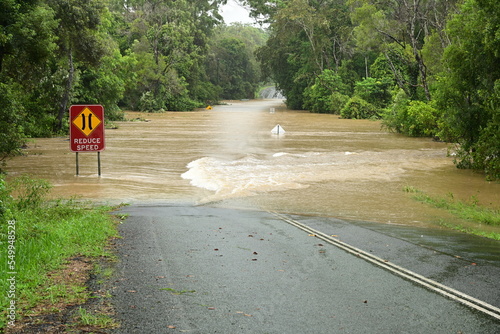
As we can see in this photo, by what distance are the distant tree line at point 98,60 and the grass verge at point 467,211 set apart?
13.1m

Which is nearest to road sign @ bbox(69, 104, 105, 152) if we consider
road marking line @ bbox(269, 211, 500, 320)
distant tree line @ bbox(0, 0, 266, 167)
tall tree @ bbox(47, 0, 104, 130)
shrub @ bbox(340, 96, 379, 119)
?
distant tree line @ bbox(0, 0, 266, 167)

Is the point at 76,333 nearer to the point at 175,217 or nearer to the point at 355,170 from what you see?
the point at 175,217

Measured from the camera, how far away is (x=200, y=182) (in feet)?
57.4

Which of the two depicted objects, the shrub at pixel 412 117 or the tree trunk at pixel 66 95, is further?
the tree trunk at pixel 66 95

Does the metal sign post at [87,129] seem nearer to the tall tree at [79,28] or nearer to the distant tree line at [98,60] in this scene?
the distant tree line at [98,60]

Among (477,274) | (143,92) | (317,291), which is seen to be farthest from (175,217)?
(143,92)

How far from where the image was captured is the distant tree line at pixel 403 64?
18.7 metres

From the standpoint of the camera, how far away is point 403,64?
4669 cm

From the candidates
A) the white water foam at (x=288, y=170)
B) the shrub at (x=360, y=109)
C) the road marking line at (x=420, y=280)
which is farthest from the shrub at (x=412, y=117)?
the road marking line at (x=420, y=280)

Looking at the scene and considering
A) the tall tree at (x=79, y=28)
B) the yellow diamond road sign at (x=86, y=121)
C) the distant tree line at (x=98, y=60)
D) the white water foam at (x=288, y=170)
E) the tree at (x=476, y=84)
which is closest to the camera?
the yellow diamond road sign at (x=86, y=121)

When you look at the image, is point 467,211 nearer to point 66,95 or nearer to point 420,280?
point 420,280

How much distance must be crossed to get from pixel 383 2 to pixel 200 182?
3168 centimetres

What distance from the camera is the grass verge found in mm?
11268

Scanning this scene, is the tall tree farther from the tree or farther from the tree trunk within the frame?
the tree
